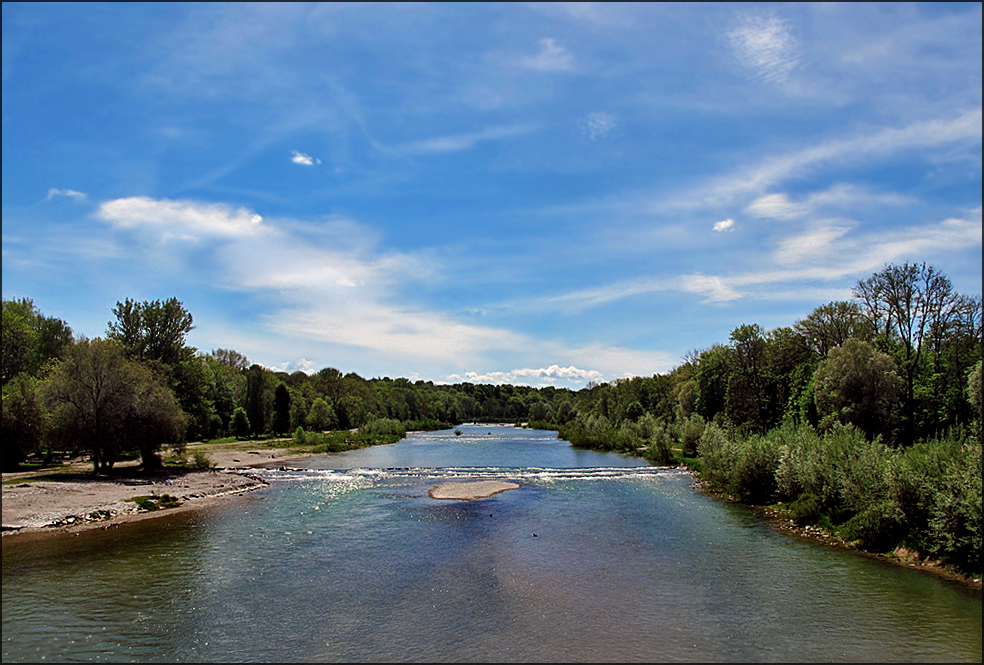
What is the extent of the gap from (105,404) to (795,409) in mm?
56036

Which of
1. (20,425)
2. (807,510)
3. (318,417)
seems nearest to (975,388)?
(807,510)

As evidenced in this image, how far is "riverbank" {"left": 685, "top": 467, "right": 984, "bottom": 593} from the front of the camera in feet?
55.1

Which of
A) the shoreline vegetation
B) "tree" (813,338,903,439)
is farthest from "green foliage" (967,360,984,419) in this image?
the shoreline vegetation

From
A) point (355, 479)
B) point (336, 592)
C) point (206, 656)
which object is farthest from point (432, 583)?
point (355, 479)

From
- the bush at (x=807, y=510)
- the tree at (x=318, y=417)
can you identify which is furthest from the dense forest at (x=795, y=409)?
the tree at (x=318, y=417)

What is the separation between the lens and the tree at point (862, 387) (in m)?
36.9

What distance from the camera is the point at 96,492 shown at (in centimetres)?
2992

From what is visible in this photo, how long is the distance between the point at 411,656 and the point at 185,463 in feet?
130

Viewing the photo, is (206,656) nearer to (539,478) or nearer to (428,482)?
(428,482)

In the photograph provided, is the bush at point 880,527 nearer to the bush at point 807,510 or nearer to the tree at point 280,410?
the bush at point 807,510

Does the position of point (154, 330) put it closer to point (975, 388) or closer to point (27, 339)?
point (27, 339)

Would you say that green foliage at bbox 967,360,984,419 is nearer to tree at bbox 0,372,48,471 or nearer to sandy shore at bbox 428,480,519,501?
sandy shore at bbox 428,480,519,501

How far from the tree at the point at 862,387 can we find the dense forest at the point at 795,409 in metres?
0.09

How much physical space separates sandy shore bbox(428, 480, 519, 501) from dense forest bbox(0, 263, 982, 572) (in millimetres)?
14714
